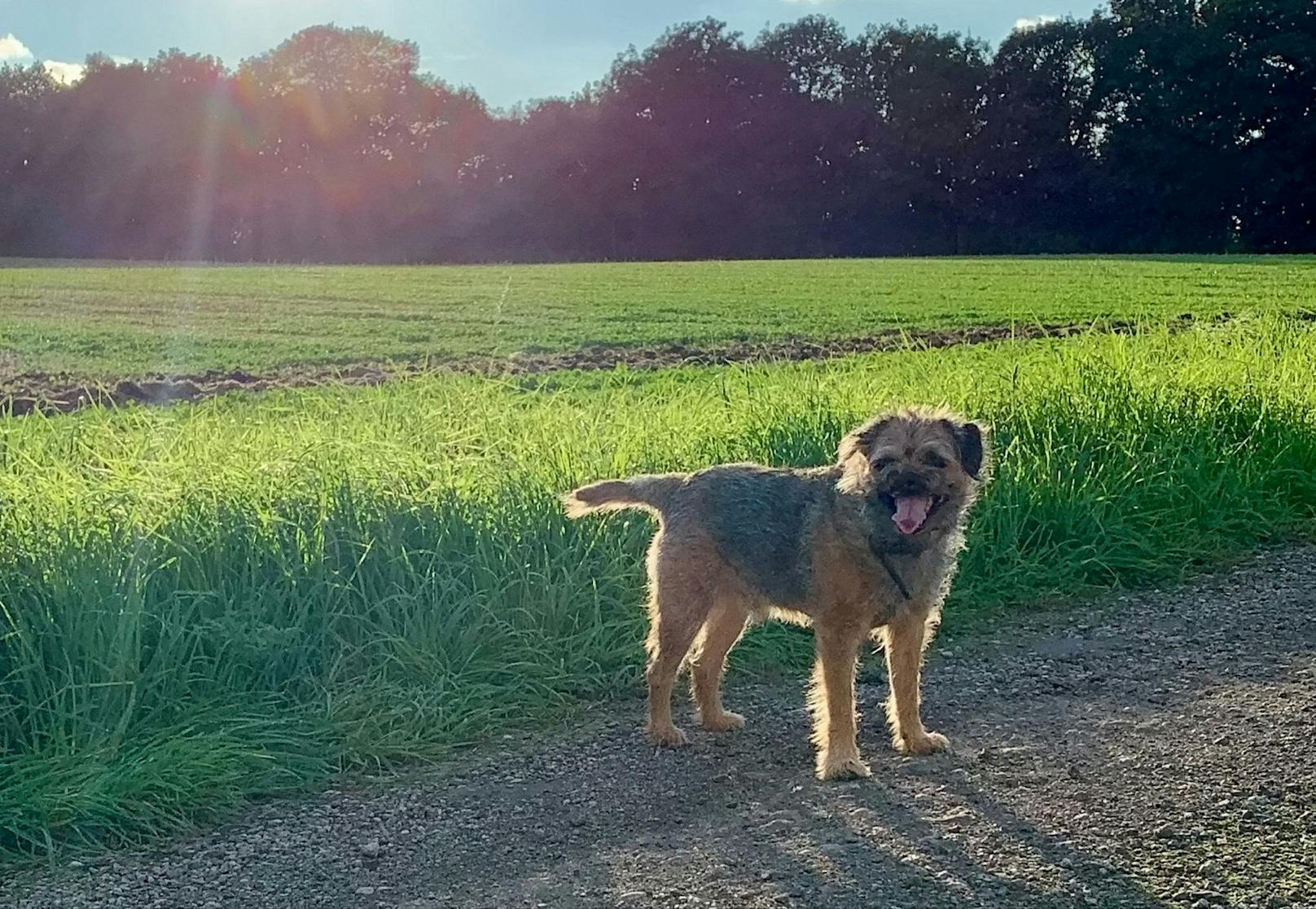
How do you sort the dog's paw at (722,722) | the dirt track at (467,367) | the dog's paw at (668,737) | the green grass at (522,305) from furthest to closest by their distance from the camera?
1. the green grass at (522,305)
2. the dirt track at (467,367)
3. the dog's paw at (722,722)
4. the dog's paw at (668,737)

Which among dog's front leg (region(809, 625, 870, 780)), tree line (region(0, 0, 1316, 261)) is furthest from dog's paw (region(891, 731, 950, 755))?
tree line (region(0, 0, 1316, 261))

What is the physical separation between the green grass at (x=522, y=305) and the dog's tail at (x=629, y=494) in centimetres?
937

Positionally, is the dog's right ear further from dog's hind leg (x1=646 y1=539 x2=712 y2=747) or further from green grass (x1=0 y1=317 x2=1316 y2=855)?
green grass (x1=0 y1=317 x2=1316 y2=855)

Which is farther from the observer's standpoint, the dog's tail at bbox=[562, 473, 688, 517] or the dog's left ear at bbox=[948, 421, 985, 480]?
the dog's tail at bbox=[562, 473, 688, 517]

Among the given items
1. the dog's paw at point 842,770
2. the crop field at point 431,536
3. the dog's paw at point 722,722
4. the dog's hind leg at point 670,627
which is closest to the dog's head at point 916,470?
the dog's hind leg at point 670,627

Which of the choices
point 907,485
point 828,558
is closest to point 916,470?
point 907,485

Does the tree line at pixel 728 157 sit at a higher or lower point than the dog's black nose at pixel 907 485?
higher

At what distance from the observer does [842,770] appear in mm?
4645

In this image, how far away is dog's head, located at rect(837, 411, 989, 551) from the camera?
4797 mm

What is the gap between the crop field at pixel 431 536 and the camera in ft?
16.1

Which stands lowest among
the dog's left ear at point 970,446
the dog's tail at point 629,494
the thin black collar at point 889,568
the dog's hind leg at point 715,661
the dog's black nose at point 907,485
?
the dog's hind leg at point 715,661

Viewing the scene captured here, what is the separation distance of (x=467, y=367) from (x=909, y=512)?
34.5 feet

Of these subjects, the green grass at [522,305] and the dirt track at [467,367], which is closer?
the dirt track at [467,367]

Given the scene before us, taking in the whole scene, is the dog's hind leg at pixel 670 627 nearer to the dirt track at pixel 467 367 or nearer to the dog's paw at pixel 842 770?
the dog's paw at pixel 842 770
